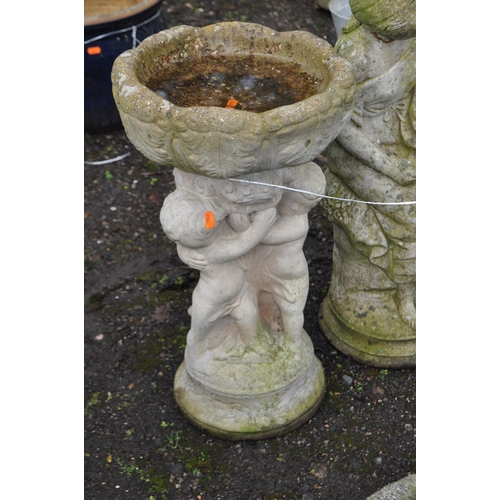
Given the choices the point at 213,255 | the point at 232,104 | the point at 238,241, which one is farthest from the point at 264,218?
the point at 232,104

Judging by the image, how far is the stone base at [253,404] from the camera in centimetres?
304

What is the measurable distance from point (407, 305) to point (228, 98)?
138cm

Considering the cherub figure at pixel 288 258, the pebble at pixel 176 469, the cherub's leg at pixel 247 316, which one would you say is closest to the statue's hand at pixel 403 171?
the cherub figure at pixel 288 258

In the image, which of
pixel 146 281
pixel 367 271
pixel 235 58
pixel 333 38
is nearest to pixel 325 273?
pixel 367 271

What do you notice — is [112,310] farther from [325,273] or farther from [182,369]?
[325,273]

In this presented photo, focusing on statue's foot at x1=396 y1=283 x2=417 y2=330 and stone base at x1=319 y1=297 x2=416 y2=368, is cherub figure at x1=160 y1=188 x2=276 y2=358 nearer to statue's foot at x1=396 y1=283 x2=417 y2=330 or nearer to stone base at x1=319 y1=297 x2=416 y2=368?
stone base at x1=319 y1=297 x2=416 y2=368

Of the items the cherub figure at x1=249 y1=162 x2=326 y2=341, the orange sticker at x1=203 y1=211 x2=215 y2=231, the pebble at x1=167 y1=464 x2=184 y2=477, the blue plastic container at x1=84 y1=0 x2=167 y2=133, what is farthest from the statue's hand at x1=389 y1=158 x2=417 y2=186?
the blue plastic container at x1=84 y1=0 x2=167 y2=133

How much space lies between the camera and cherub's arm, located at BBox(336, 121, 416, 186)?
2.93 m

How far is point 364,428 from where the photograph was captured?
125 inches

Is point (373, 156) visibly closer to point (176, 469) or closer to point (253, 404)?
point (253, 404)

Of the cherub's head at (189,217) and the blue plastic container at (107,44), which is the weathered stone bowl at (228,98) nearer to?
the cherub's head at (189,217)

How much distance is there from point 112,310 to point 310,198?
58.1 inches

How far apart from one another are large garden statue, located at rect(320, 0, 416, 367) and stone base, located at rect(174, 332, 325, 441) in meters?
0.40

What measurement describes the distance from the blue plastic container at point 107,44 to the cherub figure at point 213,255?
226cm
